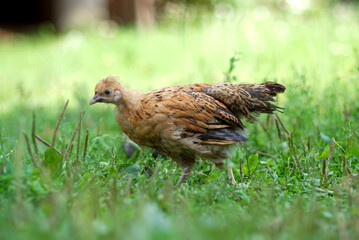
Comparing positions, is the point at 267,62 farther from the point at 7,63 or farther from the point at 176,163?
the point at 7,63

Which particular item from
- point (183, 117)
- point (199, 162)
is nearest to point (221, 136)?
point (183, 117)

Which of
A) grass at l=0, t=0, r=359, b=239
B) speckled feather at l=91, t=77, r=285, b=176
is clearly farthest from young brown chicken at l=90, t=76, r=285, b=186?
grass at l=0, t=0, r=359, b=239

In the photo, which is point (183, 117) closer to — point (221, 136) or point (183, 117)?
point (183, 117)

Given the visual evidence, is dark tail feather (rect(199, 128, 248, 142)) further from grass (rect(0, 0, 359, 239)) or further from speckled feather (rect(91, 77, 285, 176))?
grass (rect(0, 0, 359, 239))

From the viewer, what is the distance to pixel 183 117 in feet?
14.5

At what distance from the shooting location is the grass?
2.78m

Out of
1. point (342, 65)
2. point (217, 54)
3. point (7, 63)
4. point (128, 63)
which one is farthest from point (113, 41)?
point (342, 65)

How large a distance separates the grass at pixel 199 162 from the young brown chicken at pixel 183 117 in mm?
238

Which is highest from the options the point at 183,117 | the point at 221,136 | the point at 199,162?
the point at 183,117

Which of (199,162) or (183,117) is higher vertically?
(183,117)

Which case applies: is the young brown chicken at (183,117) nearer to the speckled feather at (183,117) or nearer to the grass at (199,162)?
the speckled feather at (183,117)

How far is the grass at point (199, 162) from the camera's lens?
2779mm

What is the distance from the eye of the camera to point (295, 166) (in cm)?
439

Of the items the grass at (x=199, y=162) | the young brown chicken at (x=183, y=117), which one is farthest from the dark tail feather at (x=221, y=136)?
the grass at (x=199, y=162)
